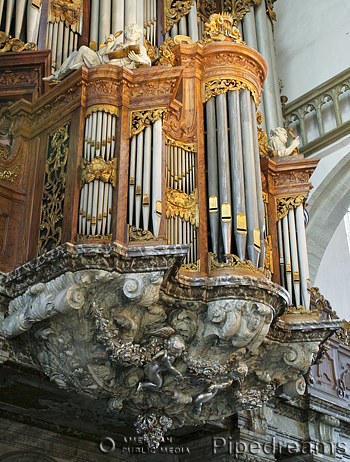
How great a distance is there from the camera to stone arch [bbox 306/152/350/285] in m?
13.6

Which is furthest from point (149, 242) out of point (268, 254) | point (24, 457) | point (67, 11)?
point (67, 11)

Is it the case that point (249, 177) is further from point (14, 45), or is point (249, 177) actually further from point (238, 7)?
point (238, 7)

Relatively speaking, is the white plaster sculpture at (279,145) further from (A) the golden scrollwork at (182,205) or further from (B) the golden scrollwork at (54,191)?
(B) the golden scrollwork at (54,191)

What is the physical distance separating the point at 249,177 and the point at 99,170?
193cm

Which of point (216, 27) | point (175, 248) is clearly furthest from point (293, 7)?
point (175, 248)

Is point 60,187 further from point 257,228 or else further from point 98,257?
point 257,228

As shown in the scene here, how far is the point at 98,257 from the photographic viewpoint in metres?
6.87

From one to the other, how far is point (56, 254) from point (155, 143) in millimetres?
1826

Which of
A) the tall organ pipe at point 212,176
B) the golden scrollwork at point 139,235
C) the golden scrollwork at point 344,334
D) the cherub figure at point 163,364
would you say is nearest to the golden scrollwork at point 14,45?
the tall organ pipe at point 212,176

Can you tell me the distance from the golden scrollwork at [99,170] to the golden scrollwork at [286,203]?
3298mm

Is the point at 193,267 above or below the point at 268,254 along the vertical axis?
below

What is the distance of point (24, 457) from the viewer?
29.5ft

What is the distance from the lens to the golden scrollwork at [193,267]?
7625 mm

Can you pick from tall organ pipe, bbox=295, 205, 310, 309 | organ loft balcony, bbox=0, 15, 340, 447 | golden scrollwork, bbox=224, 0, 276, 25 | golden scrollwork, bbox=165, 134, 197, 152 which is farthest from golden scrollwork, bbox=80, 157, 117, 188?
golden scrollwork, bbox=224, 0, 276, 25
